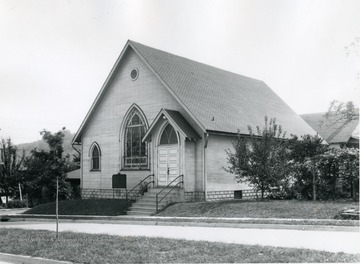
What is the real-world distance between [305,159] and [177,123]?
587cm

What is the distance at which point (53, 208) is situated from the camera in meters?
22.7

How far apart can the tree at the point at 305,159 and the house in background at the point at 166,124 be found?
363cm

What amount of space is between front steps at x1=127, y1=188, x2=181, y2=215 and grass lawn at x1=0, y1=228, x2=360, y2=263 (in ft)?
23.3

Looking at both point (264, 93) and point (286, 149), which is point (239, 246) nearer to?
point (286, 149)

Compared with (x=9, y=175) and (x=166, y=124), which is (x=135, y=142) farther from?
(x=9, y=175)

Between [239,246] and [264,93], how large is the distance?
79.4ft

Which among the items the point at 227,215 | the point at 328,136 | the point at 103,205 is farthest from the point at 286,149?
the point at 328,136

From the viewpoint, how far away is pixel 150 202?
67.5 feet

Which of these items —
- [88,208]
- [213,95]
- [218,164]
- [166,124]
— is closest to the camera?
[88,208]

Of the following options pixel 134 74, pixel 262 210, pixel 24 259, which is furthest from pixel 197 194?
pixel 24 259

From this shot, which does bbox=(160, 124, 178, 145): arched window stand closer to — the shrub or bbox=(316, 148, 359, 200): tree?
bbox=(316, 148, 359, 200): tree

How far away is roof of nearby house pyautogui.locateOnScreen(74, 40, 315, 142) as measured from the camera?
72.9 ft

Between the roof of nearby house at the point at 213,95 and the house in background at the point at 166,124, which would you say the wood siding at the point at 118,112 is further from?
the roof of nearby house at the point at 213,95

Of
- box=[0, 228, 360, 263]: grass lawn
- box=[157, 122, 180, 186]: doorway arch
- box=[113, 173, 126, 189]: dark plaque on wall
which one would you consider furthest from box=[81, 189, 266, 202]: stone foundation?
box=[0, 228, 360, 263]: grass lawn
